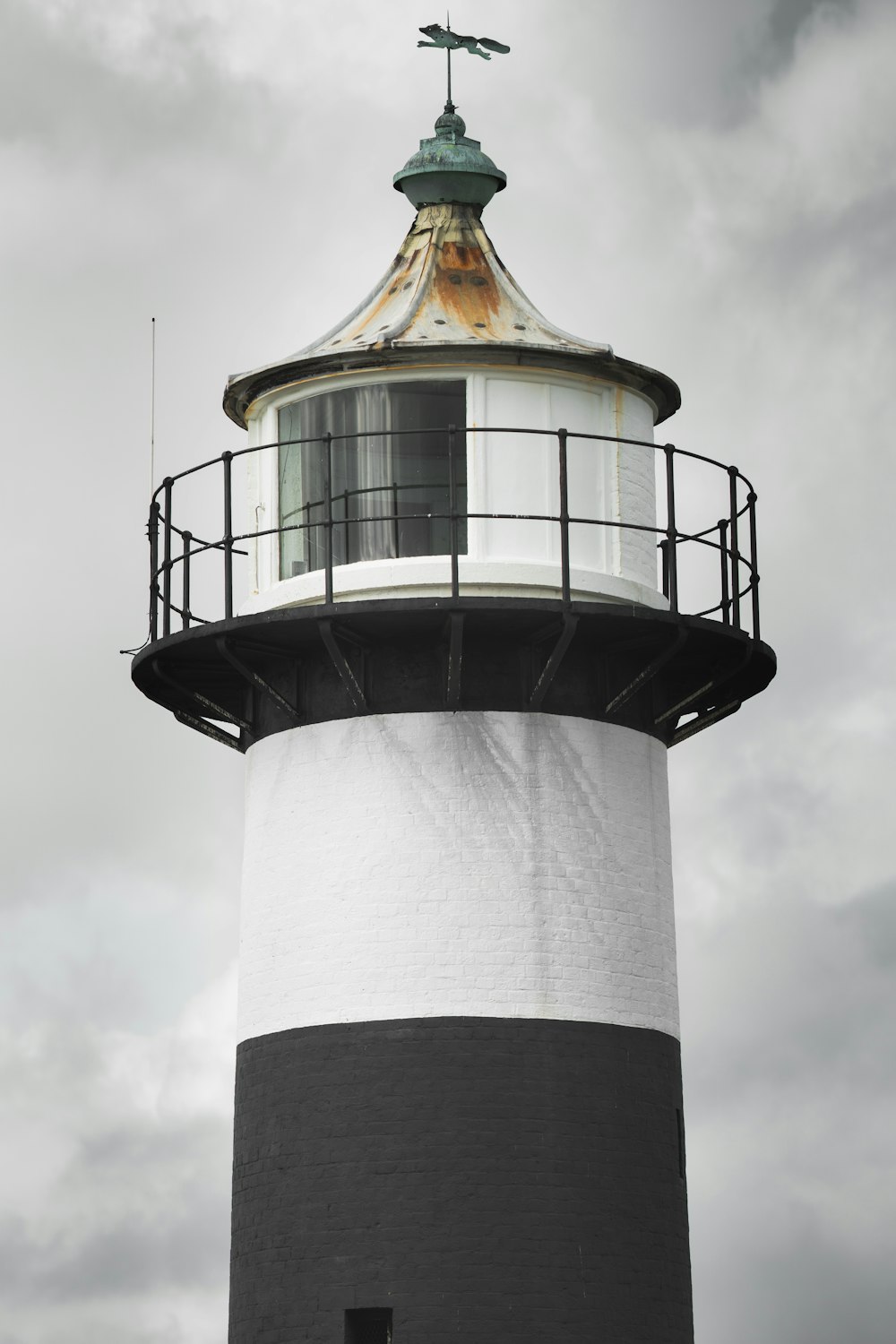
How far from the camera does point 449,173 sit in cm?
2686

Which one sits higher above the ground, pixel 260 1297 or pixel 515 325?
pixel 515 325

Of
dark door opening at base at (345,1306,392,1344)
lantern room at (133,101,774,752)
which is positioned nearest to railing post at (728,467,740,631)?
lantern room at (133,101,774,752)

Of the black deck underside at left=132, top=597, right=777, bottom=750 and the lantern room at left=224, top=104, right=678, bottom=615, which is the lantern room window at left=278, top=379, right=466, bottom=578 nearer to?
the lantern room at left=224, top=104, right=678, bottom=615

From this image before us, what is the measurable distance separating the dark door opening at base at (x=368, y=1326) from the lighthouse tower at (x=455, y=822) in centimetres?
7

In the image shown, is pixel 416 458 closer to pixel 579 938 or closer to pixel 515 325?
pixel 515 325

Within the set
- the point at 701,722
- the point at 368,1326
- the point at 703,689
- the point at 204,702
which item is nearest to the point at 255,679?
the point at 204,702

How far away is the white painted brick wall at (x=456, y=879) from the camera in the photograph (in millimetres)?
24281

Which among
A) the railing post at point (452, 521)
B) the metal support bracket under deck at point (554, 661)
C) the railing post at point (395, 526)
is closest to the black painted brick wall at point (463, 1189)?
the metal support bracket under deck at point (554, 661)

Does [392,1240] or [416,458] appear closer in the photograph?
[392,1240]

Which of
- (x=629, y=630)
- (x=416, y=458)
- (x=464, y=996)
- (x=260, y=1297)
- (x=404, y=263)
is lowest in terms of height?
(x=260, y=1297)

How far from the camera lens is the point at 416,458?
25.3 metres

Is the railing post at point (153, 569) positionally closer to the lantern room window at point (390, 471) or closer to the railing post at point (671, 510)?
the lantern room window at point (390, 471)

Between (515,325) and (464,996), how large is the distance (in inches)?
249

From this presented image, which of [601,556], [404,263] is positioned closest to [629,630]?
[601,556]
